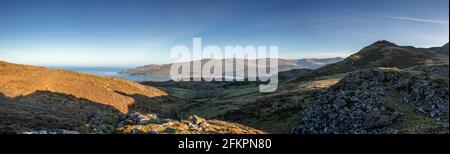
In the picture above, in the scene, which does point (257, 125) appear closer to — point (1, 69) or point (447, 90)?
point (447, 90)

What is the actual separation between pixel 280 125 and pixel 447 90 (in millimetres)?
31133

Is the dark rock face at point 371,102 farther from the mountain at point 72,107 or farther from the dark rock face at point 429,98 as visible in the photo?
the mountain at point 72,107

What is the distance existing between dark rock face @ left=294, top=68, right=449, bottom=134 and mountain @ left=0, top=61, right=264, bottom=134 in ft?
49.3

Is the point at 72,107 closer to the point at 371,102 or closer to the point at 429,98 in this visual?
the point at 371,102

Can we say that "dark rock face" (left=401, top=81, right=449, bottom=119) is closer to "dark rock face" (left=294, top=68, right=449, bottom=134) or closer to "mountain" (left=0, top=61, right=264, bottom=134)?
"dark rock face" (left=294, top=68, right=449, bottom=134)

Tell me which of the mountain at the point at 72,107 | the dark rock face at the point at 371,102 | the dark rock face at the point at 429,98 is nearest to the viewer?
the mountain at the point at 72,107

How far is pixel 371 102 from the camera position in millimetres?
56156

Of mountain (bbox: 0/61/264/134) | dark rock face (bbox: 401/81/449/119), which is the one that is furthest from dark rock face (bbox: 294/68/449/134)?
mountain (bbox: 0/61/264/134)

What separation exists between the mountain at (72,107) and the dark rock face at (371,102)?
15.0 m

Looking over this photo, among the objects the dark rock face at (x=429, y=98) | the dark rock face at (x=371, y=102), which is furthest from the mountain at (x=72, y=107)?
the dark rock face at (x=429, y=98)

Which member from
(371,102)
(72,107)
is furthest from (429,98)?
(72,107)

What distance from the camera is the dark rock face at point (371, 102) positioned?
163 feet

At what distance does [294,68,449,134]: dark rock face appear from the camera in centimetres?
4969
